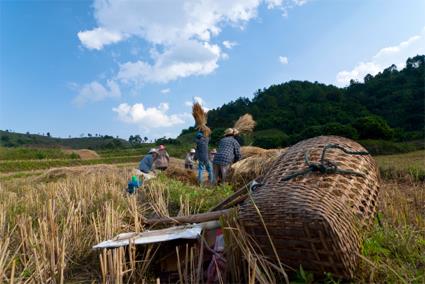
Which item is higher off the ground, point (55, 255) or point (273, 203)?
point (273, 203)

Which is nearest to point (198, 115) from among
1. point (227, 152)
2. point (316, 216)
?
point (227, 152)

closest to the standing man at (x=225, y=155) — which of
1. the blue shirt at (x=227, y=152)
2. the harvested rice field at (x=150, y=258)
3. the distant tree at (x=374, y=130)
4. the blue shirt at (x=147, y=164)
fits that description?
the blue shirt at (x=227, y=152)

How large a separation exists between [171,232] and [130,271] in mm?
467

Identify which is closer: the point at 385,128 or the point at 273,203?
the point at 273,203

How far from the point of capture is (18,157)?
33531mm

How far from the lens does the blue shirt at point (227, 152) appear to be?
7668 mm

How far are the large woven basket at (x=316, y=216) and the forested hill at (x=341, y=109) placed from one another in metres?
20.3

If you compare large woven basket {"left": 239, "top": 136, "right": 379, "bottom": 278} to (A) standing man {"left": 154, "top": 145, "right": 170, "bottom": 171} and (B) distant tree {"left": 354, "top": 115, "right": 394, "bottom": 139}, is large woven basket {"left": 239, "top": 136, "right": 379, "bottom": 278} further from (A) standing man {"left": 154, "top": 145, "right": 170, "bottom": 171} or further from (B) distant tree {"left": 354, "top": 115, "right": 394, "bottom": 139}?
(B) distant tree {"left": 354, "top": 115, "right": 394, "bottom": 139}

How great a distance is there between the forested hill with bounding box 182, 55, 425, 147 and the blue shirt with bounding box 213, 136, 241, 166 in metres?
15.9

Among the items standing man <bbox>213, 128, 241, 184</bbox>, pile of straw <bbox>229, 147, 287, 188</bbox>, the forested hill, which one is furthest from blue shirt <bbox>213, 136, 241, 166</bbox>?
the forested hill

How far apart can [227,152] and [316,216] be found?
226 inches

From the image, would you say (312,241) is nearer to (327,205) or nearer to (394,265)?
(327,205)

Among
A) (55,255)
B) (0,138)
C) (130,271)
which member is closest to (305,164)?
(130,271)

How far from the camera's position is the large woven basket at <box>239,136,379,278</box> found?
1980 mm
